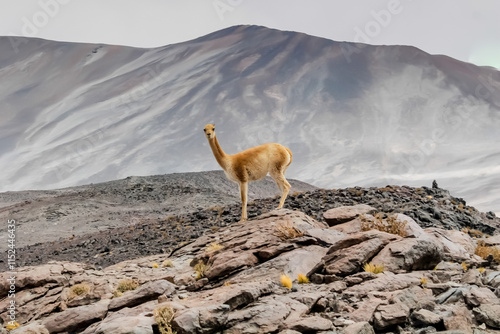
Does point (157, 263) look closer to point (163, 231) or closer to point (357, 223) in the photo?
point (357, 223)

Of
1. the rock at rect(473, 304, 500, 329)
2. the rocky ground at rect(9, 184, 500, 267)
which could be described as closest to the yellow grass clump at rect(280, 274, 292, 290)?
the rock at rect(473, 304, 500, 329)

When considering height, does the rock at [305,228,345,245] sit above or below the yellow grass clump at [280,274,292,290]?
above

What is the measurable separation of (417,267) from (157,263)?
9.91 metres

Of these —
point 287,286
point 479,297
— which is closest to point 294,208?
point 287,286

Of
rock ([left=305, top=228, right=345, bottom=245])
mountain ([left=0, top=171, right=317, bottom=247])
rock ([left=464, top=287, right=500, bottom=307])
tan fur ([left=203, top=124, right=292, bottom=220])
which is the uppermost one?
tan fur ([left=203, top=124, right=292, bottom=220])

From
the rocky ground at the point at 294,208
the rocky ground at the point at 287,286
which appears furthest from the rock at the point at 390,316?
A: the rocky ground at the point at 294,208

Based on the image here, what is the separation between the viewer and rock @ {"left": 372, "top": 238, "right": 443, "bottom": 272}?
12391 millimetres

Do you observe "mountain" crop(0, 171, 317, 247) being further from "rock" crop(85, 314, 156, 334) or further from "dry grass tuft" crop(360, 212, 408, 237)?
"rock" crop(85, 314, 156, 334)

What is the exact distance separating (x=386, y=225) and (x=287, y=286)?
5.08 metres

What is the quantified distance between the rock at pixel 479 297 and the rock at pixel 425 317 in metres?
0.93

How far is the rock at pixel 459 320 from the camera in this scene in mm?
9250

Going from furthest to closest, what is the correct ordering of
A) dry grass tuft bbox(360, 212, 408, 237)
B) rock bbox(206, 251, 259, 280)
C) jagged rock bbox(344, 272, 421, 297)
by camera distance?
dry grass tuft bbox(360, 212, 408, 237)
rock bbox(206, 251, 259, 280)
jagged rock bbox(344, 272, 421, 297)

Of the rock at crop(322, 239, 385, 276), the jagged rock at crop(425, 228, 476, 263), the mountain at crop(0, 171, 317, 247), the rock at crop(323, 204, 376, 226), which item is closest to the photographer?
the rock at crop(322, 239, 385, 276)

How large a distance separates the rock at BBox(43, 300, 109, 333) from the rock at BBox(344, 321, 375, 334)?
22.5ft
